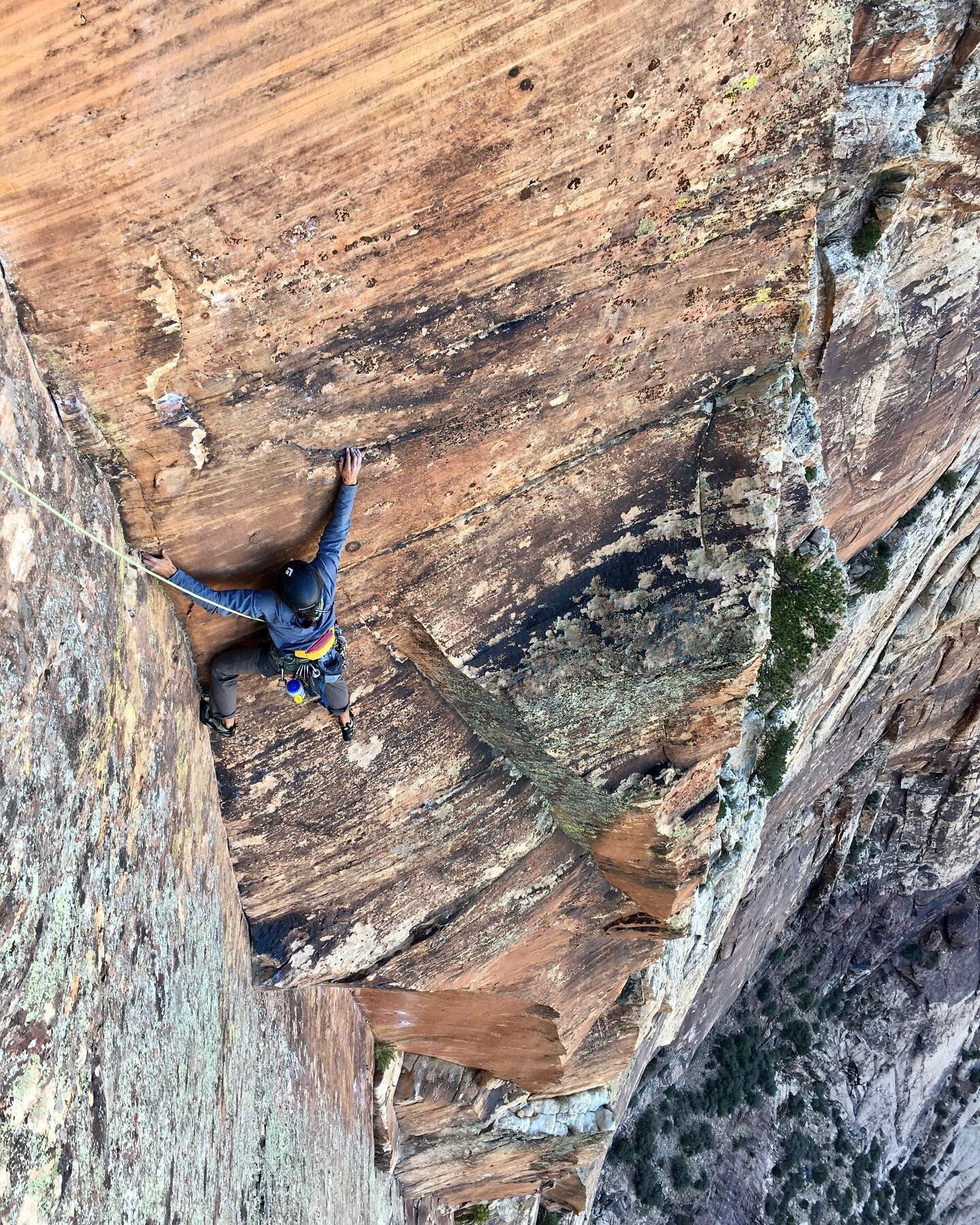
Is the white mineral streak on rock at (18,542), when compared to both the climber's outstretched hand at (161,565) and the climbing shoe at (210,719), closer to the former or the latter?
the climber's outstretched hand at (161,565)

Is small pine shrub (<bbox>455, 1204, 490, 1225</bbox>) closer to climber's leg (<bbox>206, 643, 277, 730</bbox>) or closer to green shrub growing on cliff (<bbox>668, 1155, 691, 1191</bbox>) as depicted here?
green shrub growing on cliff (<bbox>668, 1155, 691, 1191</bbox>)

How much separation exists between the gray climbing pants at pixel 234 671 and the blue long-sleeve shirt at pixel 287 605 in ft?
1.20

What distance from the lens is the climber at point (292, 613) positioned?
5.11m

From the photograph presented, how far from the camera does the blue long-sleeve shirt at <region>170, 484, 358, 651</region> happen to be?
5.20m

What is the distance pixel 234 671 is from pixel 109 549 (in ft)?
6.15

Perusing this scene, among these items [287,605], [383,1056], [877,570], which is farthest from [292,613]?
[877,570]

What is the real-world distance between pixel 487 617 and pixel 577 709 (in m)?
1.20

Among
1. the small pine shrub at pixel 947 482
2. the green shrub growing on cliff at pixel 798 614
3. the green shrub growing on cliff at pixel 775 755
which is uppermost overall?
the green shrub growing on cliff at pixel 798 614

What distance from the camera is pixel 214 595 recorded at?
17.0 feet

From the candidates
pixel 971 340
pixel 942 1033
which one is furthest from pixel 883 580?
pixel 942 1033

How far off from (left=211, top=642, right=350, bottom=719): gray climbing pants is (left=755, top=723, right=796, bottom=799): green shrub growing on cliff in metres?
7.10

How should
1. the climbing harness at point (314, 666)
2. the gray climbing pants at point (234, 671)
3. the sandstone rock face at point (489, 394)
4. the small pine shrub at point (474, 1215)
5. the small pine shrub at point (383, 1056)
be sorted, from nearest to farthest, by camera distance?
the sandstone rock face at point (489, 394) → the climbing harness at point (314, 666) → the gray climbing pants at point (234, 671) → the small pine shrub at point (383, 1056) → the small pine shrub at point (474, 1215)

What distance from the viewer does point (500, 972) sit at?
9250 millimetres

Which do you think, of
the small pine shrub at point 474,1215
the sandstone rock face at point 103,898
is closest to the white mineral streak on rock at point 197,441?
the sandstone rock face at point 103,898
